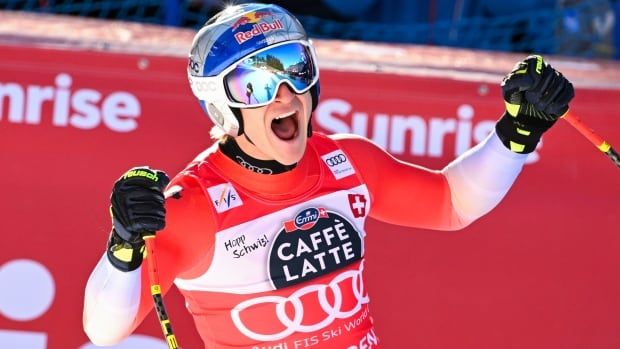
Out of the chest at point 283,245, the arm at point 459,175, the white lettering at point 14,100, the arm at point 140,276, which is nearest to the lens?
the arm at point 140,276

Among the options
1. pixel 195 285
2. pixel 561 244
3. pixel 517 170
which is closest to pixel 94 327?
pixel 195 285

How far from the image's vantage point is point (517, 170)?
3.83 m

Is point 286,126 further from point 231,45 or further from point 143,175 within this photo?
point 143,175

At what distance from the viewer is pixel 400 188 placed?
12.6 ft

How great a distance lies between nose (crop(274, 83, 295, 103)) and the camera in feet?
11.6

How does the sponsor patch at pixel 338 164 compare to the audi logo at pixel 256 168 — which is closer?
the audi logo at pixel 256 168

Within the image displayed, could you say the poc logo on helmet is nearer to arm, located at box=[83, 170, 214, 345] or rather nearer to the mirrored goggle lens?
the mirrored goggle lens

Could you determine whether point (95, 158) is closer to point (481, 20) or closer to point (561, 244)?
point (561, 244)

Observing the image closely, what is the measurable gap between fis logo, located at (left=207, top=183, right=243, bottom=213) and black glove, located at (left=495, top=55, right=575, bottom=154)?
0.73 metres

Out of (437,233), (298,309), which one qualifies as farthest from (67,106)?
(298,309)

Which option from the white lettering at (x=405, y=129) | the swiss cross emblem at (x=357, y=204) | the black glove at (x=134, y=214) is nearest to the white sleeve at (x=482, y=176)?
the swiss cross emblem at (x=357, y=204)

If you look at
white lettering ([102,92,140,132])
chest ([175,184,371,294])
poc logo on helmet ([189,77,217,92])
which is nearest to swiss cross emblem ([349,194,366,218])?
chest ([175,184,371,294])

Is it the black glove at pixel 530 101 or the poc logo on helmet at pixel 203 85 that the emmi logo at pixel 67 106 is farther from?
the black glove at pixel 530 101

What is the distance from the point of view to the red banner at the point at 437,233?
4.92 m
